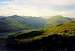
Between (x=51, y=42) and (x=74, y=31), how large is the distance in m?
2.66

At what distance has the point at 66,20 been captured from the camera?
21.1 m

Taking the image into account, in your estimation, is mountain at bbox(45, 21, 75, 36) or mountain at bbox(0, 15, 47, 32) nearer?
mountain at bbox(0, 15, 47, 32)

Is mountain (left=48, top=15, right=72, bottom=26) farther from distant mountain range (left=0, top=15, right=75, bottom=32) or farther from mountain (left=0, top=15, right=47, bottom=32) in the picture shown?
mountain (left=0, top=15, right=47, bottom=32)

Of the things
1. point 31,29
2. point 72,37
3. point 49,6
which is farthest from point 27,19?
point 72,37

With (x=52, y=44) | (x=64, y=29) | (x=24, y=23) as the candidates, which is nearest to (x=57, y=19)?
(x=64, y=29)

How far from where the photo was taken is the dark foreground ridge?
1958 cm

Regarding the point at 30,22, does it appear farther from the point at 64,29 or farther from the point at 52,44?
the point at 64,29

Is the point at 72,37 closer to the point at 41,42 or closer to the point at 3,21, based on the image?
the point at 41,42

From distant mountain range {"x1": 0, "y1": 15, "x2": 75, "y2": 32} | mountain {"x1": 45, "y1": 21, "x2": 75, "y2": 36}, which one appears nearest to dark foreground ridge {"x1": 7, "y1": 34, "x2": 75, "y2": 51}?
mountain {"x1": 45, "y1": 21, "x2": 75, "y2": 36}

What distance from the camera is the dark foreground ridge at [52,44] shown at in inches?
771

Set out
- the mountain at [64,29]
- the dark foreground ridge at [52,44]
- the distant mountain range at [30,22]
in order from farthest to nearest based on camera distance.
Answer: the mountain at [64,29]
the distant mountain range at [30,22]
the dark foreground ridge at [52,44]

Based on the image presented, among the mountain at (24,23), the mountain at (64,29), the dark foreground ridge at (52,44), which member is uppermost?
the mountain at (24,23)

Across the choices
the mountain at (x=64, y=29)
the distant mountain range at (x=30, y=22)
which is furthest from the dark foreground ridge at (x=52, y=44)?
the distant mountain range at (x=30, y=22)

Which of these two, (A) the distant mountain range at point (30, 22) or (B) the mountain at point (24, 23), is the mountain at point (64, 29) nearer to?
(A) the distant mountain range at point (30, 22)
